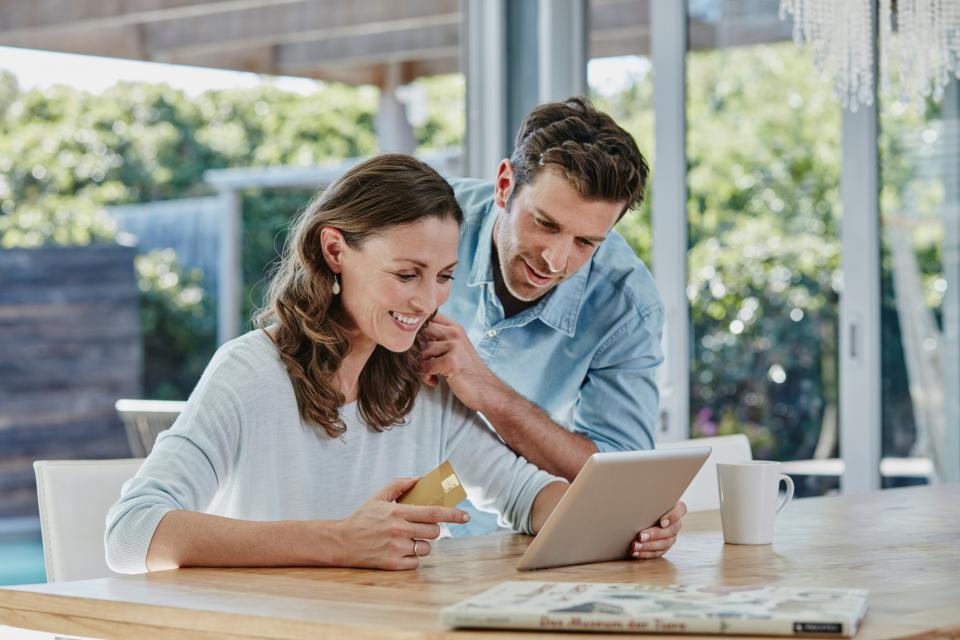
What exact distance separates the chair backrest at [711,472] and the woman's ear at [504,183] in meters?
0.50

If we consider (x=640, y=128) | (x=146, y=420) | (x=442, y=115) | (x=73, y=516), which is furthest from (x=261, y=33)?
(x=73, y=516)

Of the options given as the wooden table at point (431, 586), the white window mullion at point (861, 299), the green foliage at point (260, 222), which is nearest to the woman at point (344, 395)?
the wooden table at point (431, 586)

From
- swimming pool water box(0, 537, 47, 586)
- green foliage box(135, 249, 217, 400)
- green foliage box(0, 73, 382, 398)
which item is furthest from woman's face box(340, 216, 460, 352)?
green foliage box(135, 249, 217, 400)

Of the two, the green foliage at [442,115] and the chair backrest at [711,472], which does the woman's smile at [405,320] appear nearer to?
the chair backrest at [711,472]

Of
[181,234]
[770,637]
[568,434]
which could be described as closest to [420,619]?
[770,637]

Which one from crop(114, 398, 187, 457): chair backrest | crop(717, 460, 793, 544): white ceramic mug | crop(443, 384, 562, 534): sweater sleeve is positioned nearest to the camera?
crop(717, 460, 793, 544): white ceramic mug

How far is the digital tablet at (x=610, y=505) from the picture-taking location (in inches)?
57.3

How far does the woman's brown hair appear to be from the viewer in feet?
5.75

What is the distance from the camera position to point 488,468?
1.90m

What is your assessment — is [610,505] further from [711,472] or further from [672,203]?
[672,203]

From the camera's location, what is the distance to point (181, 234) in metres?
8.59

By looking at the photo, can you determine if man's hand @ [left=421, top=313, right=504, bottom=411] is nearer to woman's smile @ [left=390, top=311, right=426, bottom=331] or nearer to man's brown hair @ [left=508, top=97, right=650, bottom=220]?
woman's smile @ [left=390, top=311, right=426, bottom=331]

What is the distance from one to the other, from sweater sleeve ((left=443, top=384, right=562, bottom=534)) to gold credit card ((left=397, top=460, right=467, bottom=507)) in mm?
331

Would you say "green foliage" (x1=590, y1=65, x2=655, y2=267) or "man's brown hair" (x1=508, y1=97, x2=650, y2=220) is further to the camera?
"green foliage" (x1=590, y1=65, x2=655, y2=267)
